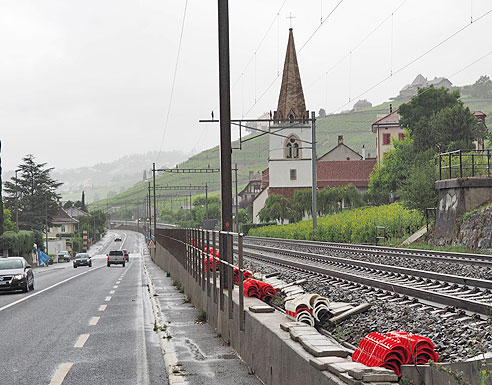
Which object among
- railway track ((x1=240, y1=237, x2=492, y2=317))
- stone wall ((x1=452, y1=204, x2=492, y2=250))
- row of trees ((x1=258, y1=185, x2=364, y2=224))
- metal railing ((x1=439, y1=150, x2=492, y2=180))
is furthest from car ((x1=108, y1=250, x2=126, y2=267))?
railway track ((x1=240, y1=237, x2=492, y2=317))

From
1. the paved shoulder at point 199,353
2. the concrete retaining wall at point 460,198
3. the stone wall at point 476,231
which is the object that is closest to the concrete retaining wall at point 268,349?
the paved shoulder at point 199,353

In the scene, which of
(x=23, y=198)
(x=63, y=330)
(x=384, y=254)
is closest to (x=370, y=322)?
(x=63, y=330)

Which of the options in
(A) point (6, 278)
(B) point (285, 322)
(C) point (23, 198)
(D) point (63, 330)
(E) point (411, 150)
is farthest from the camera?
(C) point (23, 198)

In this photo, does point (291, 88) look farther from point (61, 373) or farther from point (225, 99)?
point (61, 373)

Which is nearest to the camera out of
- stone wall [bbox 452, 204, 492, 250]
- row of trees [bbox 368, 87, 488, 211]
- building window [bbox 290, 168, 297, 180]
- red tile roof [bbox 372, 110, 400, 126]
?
stone wall [bbox 452, 204, 492, 250]

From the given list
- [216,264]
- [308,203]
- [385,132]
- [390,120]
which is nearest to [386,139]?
[385,132]

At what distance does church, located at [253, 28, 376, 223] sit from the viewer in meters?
99.9

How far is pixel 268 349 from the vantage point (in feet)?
27.5

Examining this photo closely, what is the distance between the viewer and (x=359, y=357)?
21.7 ft

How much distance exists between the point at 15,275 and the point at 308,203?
6070cm

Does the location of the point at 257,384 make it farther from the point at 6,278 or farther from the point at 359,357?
the point at 6,278

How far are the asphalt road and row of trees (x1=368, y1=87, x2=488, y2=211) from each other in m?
51.8

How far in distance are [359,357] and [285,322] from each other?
7.16ft

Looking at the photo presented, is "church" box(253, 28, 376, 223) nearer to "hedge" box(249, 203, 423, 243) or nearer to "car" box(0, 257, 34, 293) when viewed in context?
"hedge" box(249, 203, 423, 243)
